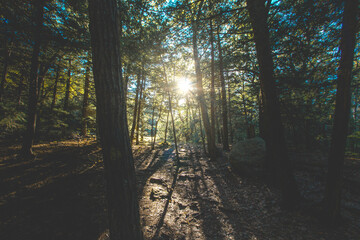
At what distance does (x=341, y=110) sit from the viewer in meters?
2.91

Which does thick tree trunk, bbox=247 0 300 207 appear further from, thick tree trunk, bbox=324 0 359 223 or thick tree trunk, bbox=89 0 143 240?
thick tree trunk, bbox=89 0 143 240

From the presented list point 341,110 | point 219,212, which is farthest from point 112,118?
point 341,110

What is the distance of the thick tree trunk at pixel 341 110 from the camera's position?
2.77 meters

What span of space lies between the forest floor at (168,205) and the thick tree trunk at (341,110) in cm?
73

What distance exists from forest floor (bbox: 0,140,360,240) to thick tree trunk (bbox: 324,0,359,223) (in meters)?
0.73

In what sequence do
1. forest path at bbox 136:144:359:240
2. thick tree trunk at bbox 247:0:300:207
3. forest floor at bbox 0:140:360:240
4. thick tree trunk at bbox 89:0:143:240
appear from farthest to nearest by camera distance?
thick tree trunk at bbox 247:0:300:207, forest path at bbox 136:144:359:240, forest floor at bbox 0:140:360:240, thick tree trunk at bbox 89:0:143:240

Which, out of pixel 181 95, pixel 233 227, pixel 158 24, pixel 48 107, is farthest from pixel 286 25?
pixel 48 107

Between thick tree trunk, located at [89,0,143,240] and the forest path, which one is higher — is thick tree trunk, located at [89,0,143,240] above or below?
above

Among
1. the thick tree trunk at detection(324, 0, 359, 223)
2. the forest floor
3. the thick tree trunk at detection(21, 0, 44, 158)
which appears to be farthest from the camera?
the thick tree trunk at detection(21, 0, 44, 158)

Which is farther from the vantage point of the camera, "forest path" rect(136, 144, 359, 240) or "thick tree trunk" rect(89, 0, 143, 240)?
"forest path" rect(136, 144, 359, 240)

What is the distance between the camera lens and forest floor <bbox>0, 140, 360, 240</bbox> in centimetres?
317

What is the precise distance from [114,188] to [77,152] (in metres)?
7.66

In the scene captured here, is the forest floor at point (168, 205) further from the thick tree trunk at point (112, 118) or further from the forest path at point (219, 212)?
the thick tree trunk at point (112, 118)

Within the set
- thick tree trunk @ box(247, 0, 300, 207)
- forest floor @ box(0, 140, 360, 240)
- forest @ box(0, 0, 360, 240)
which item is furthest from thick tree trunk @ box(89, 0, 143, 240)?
thick tree trunk @ box(247, 0, 300, 207)
